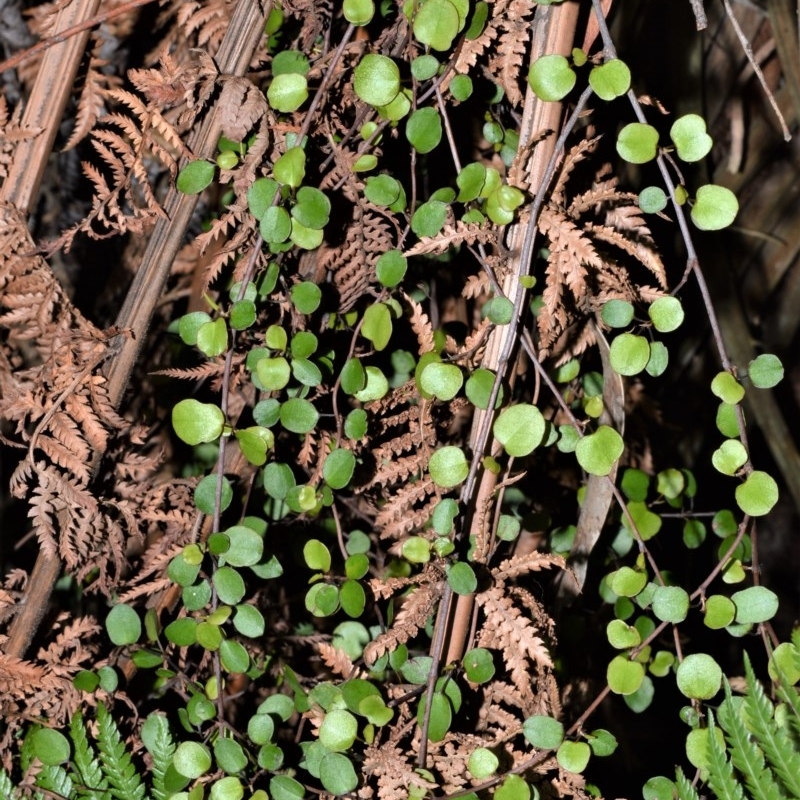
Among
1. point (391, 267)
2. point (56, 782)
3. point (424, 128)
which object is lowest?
point (56, 782)

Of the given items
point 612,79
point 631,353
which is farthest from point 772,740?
point 612,79

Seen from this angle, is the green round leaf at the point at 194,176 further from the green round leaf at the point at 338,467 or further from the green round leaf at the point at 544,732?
the green round leaf at the point at 544,732

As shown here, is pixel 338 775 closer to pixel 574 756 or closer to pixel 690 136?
pixel 574 756

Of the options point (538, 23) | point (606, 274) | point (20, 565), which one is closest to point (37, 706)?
point (20, 565)

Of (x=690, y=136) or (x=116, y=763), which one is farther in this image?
(x=116, y=763)

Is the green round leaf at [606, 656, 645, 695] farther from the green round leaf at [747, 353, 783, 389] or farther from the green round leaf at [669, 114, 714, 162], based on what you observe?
the green round leaf at [669, 114, 714, 162]

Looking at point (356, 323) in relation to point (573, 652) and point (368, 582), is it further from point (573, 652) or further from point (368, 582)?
point (573, 652)

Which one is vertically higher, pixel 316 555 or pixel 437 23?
pixel 437 23
